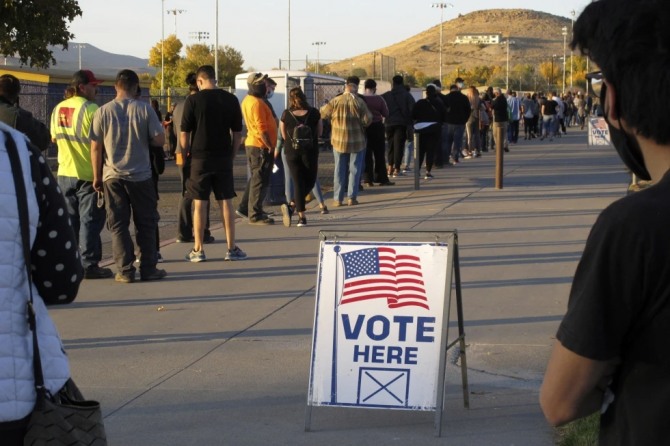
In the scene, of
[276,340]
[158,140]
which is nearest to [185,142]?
[158,140]

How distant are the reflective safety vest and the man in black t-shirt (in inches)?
41.6

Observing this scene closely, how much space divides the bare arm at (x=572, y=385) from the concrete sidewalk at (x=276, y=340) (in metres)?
3.26

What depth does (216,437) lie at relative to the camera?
5430mm

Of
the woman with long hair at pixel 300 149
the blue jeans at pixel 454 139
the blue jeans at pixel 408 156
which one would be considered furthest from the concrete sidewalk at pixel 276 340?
the blue jeans at pixel 454 139

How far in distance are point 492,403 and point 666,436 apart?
4.01 metres

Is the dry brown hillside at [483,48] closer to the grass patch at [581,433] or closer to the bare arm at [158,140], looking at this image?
the bare arm at [158,140]

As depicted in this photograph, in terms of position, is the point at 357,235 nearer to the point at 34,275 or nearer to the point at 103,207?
the point at 34,275

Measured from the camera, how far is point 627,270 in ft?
6.36

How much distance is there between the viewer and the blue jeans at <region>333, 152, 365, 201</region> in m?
15.3

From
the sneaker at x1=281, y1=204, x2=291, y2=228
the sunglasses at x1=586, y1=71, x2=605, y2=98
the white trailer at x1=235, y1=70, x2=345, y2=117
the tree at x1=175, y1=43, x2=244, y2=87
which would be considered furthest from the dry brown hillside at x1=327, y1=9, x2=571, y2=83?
the sunglasses at x1=586, y1=71, x2=605, y2=98

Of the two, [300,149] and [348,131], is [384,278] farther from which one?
[348,131]

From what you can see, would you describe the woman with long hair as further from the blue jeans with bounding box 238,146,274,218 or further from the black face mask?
the black face mask

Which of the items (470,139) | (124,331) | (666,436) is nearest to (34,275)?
(666,436)

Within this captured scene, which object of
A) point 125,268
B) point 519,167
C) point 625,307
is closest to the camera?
→ point 625,307
